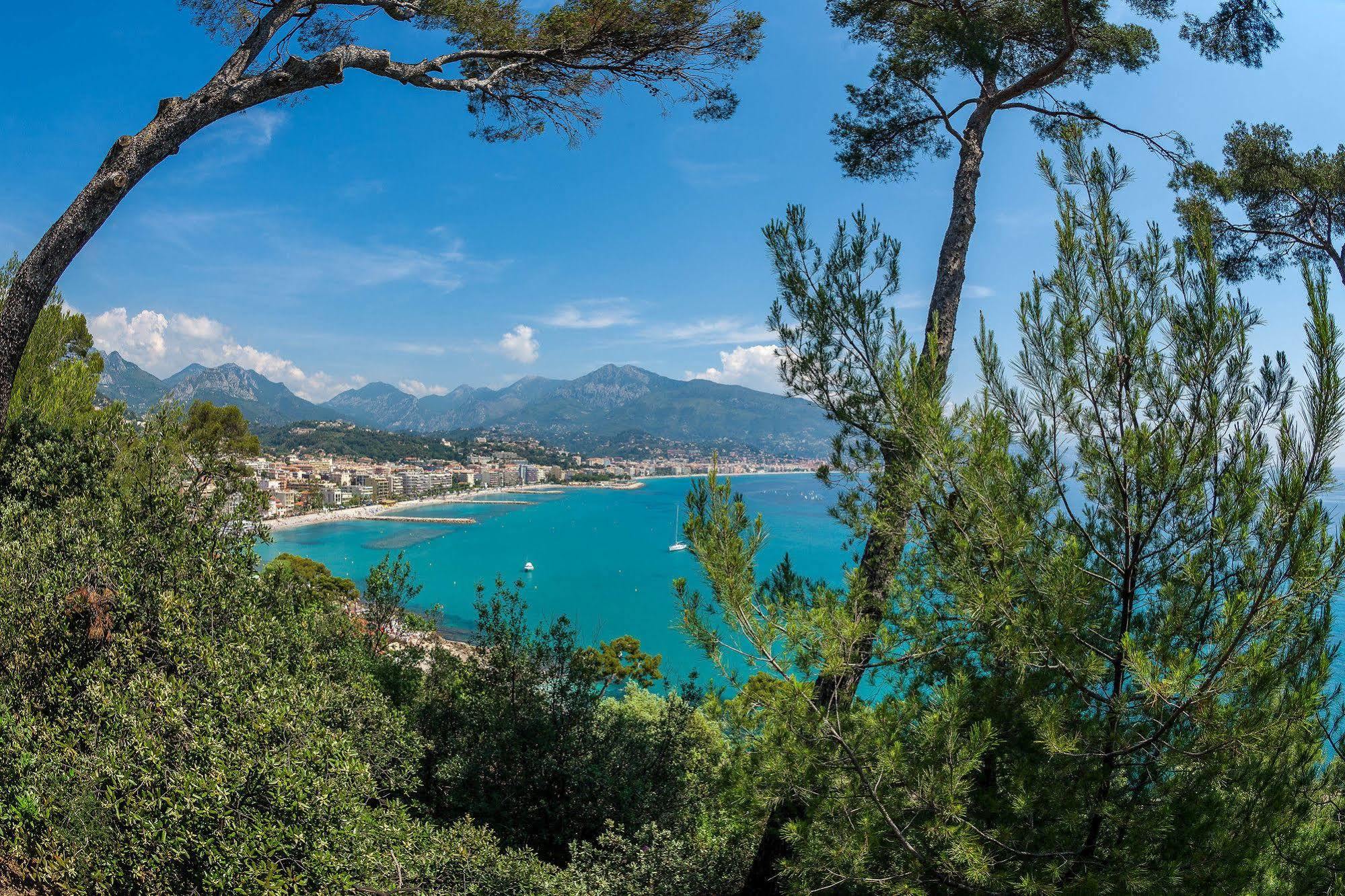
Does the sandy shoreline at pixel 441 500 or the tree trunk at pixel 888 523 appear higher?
the tree trunk at pixel 888 523

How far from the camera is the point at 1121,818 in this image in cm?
204

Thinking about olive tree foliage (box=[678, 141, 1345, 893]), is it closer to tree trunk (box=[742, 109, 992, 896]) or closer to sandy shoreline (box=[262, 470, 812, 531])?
tree trunk (box=[742, 109, 992, 896])

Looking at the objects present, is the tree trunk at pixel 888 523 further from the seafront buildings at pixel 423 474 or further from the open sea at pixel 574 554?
the seafront buildings at pixel 423 474

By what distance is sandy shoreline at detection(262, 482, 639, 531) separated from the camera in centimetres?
5791

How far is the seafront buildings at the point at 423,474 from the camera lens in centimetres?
6388

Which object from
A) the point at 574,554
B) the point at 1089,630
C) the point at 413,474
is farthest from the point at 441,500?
the point at 1089,630

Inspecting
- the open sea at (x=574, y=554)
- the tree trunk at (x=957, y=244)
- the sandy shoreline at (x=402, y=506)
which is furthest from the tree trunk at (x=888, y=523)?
the sandy shoreline at (x=402, y=506)

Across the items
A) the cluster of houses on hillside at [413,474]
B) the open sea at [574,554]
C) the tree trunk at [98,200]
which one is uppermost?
the tree trunk at [98,200]

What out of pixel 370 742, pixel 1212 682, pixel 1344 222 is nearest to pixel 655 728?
pixel 370 742

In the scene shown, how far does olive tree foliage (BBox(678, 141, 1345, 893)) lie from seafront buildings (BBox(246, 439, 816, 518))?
3927 cm

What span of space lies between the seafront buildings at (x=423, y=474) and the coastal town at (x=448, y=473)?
136 mm

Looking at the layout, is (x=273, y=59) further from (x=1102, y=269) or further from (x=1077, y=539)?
(x=1077, y=539)

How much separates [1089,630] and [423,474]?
3737 inches

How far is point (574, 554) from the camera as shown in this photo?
46.3 meters
